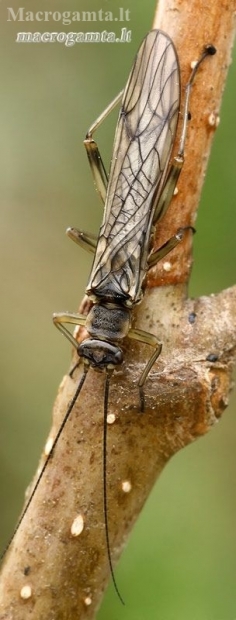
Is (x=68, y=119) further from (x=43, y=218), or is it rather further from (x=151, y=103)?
(x=151, y=103)

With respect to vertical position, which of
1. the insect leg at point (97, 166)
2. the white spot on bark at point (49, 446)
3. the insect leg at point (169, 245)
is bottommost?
the white spot on bark at point (49, 446)

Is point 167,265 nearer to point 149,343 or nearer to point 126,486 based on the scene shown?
point 149,343

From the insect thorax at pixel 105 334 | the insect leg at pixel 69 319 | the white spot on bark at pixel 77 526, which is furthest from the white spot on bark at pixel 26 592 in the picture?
the insect leg at pixel 69 319

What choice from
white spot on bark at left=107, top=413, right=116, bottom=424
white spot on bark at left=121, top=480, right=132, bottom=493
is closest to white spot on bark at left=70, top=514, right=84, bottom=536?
white spot on bark at left=121, top=480, right=132, bottom=493

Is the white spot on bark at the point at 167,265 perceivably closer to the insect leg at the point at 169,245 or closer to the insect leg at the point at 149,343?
the insect leg at the point at 169,245

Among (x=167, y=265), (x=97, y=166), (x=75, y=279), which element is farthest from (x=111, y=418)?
(x=75, y=279)

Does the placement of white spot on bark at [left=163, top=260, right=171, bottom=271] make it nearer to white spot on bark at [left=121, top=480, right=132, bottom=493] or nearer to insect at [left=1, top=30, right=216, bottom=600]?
insect at [left=1, top=30, right=216, bottom=600]
